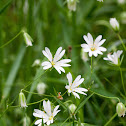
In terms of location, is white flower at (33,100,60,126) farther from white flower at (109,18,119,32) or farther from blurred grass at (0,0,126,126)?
white flower at (109,18,119,32)

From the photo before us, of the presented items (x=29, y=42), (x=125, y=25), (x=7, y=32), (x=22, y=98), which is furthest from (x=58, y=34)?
(x=22, y=98)

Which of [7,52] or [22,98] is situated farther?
[7,52]

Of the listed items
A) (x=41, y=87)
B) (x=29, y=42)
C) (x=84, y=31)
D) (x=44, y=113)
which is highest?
(x=84, y=31)

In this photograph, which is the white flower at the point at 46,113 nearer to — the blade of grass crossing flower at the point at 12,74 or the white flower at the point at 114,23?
the white flower at the point at 114,23

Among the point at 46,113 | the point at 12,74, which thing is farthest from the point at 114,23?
the point at 12,74

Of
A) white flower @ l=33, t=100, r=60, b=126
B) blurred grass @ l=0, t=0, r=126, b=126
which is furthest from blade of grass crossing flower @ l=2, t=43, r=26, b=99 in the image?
white flower @ l=33, t=100, r=60, b=126

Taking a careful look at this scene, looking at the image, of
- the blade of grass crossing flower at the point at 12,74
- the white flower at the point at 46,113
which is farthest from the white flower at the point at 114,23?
the blade of grass crossing flower at the point at 12,74

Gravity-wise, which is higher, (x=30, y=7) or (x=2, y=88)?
(x=30, y=7)

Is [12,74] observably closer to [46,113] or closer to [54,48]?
[54,48]

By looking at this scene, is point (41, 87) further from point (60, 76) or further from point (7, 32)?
point (7, 32)

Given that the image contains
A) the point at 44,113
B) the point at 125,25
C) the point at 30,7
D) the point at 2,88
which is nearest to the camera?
the point at 44,113
